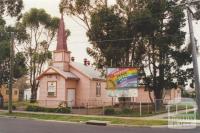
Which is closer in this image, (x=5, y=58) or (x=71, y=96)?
(x=71, y=96)

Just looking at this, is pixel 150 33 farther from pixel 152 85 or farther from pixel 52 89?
pixel 52 89

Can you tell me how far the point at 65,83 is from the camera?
4719 cm

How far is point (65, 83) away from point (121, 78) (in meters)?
10.7

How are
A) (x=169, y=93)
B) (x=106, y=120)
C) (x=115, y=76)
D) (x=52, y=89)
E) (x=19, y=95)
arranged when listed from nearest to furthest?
1. (x=106, y=120)
2. (x=115, y=76)
3. (x=52, y=89)
4. (x=169, y=93)
5. (x=19, y=95)

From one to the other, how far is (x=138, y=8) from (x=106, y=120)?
15.7 meters

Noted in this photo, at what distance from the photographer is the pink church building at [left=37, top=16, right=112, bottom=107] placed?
47469 millimetres

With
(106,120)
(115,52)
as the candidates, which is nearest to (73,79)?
(115,52)

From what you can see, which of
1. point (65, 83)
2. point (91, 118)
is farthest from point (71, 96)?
point (91, 118)

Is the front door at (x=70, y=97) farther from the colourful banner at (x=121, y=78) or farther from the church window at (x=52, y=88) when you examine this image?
the colourful banner at (x=121, y=78)

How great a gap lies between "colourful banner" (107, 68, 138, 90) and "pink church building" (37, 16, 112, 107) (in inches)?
366

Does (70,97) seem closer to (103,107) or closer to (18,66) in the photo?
(18,66)

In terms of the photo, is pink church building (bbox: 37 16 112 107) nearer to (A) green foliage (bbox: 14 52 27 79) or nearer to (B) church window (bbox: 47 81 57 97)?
(B) church window (bbox: 47 81 57 97)

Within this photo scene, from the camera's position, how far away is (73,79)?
4912 cm

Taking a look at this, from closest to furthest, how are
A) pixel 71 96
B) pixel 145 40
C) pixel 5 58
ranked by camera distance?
pixel 145 40 → pixel 71 96 → pixel 5 58
